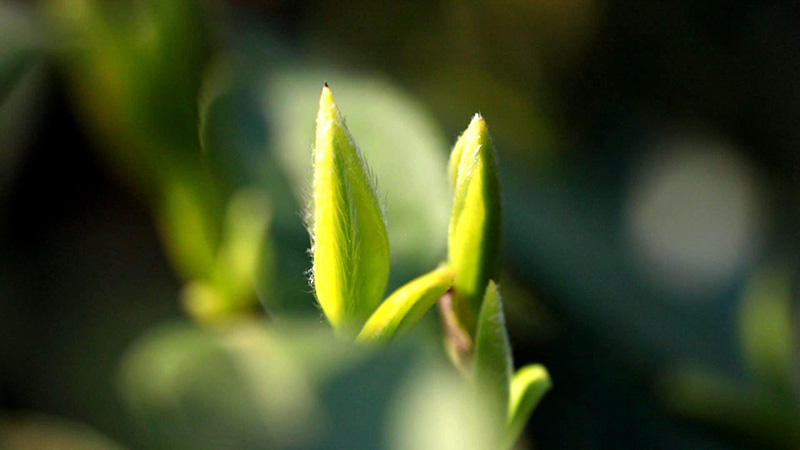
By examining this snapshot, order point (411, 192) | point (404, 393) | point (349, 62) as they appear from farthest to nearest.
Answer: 1. point (349, 62)
2. point (411, 192)
3. point (404, 393)

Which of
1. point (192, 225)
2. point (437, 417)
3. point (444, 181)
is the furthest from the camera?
point (192, 225)

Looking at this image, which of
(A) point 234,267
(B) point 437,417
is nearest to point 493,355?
(B) point 437,417

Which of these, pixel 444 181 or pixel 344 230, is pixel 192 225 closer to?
pixel 444 181

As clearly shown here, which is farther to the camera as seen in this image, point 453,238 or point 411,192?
point 411,192

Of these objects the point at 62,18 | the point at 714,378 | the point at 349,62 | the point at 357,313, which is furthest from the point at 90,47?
the point at 714,378

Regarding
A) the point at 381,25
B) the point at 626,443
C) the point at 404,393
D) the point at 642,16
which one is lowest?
the point at 626,443

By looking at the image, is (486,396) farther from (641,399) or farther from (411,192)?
(641,399)

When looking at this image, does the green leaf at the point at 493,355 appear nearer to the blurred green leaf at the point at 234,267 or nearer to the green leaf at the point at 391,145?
the green leaf at the point at 391,145
